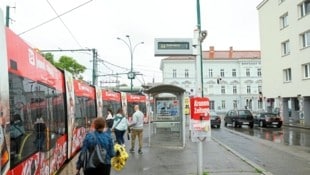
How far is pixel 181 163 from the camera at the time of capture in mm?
14352

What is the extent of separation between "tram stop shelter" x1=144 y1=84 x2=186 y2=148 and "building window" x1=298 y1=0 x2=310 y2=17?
25629 millimetres

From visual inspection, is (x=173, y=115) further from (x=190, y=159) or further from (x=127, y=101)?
(x=127, y=101)

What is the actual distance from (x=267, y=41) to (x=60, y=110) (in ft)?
144

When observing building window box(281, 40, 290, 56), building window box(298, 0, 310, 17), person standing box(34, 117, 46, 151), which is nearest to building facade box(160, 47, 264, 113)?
building window box(281, 40, 290, 56)

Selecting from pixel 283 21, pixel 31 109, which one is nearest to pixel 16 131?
pixel 31 109

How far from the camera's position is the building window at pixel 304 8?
43.2m

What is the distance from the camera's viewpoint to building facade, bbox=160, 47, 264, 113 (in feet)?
334

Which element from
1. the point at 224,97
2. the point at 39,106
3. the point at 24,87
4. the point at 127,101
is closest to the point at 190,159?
the point at 39,106

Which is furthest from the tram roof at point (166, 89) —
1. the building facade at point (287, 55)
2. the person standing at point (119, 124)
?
the building facade at point (287, 55)

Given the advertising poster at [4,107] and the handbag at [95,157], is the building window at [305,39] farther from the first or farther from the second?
the advertising poster at [4,107]

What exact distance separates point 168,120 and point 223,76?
274 ft

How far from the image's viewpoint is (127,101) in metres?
43.2

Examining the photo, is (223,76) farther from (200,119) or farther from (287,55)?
(200,119)

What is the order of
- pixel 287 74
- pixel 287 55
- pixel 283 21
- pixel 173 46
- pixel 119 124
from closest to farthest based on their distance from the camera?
pixel 173 46
pixel 119 124
pixel 287 55
pixel 287 74
pixel 283 21
